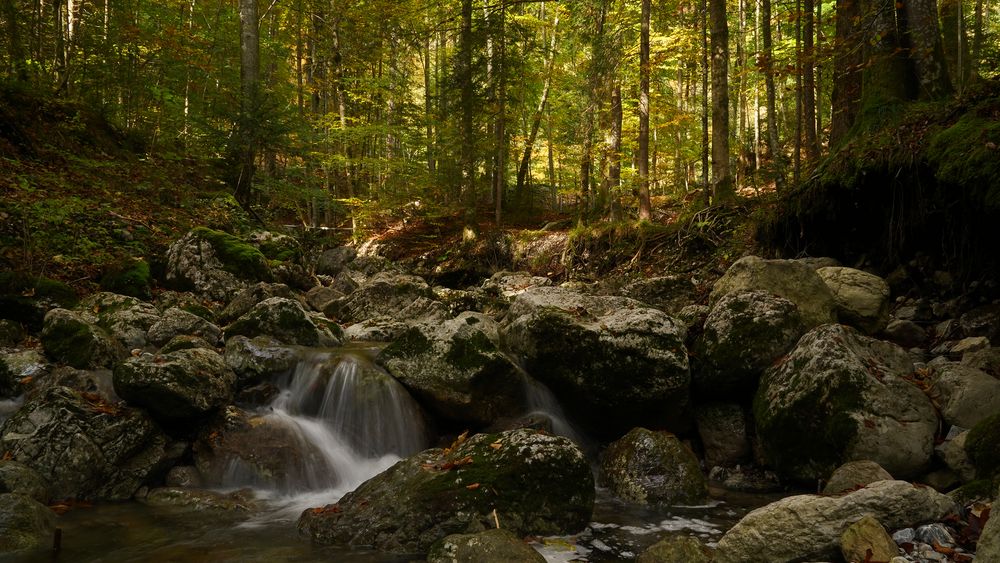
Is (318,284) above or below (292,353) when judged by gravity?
above

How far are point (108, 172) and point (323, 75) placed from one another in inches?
535

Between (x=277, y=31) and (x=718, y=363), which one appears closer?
(x=718, y=363)

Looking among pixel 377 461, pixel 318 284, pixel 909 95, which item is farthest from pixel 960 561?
pixel 318 284

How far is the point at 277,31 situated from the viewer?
25422 mm

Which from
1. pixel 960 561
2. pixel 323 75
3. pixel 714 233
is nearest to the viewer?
pixel 960 561

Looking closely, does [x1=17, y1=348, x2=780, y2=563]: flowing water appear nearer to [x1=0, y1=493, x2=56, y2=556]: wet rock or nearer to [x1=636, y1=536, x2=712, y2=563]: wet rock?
[x1=0, y1=493, x2=56, y2=556]: wet rock

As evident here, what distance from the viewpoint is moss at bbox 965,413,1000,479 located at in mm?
3991

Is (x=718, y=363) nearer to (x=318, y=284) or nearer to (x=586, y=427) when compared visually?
(x=586, y=427)

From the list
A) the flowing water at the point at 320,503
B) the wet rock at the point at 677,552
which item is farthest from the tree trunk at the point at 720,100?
the wet rock at the point at 677,552

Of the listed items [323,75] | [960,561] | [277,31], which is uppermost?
[277,31]

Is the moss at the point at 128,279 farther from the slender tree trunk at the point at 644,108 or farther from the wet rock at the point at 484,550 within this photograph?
the slender tree trunk at the point at 644,108

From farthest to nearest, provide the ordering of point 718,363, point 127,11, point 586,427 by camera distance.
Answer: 1. point 127,11
2. point 586,427
3. point 718,363

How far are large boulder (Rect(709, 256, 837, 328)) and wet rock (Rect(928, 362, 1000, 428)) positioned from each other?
146cm

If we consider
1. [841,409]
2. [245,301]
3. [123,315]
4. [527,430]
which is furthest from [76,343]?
[841,409]
